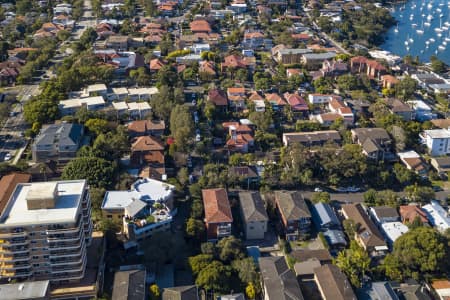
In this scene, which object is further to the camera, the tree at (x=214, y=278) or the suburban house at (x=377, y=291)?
the tree at (x=214, y=278)

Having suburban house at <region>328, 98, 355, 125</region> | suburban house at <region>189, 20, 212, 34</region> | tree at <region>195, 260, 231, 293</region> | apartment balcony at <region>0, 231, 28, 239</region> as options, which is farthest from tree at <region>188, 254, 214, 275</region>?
suburban house at <region>189, 20, 212, 34</region>

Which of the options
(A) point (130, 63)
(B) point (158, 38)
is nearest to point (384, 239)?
(A) point (130, 63)

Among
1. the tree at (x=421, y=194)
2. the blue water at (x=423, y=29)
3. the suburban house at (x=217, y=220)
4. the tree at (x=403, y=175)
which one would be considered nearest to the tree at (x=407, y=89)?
the tree at (x=403, y=175)

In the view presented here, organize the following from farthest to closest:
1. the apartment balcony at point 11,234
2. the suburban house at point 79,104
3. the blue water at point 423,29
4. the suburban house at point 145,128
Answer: the blue water at point 423,29 → the suburban house at point 79,104 → the suburban house at point 145,128 → the apartment balcony at point 11,234

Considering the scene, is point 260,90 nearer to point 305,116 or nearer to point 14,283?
point 305,116

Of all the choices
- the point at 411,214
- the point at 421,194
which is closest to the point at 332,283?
the point at 411,214

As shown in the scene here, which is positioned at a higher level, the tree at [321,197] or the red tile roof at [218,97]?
the red tile roof at [218,97]

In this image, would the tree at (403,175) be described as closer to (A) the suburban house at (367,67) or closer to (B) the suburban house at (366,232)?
(B) the suburban house at (366,232)
